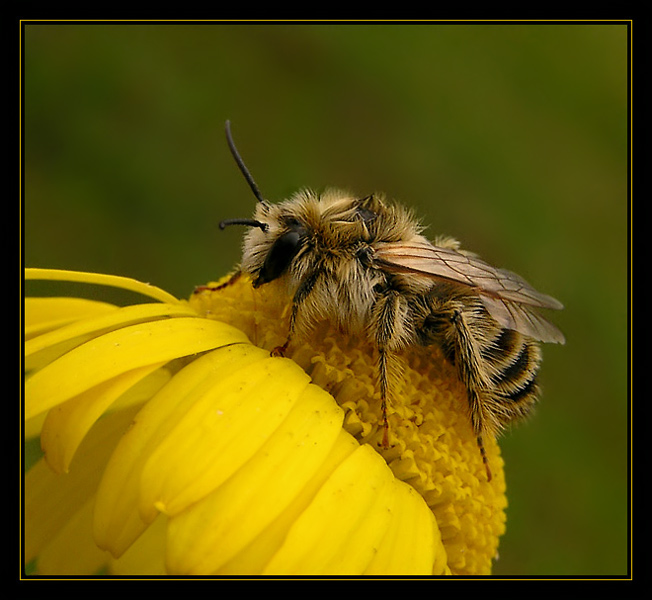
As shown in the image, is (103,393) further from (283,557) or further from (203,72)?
(203,72)

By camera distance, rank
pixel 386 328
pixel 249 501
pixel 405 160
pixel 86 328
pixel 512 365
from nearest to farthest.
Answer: pixel 249 501, pixel 86 328, pixel 386 328, pixel 512 365, pixel 405 160

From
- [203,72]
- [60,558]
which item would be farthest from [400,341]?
[203,72]

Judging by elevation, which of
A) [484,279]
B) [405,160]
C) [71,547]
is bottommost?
[71,547]

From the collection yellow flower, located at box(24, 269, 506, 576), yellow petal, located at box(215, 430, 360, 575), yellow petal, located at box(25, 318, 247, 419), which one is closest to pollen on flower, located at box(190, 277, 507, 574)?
yellow flower, located at box(24, 269, 506, 576)

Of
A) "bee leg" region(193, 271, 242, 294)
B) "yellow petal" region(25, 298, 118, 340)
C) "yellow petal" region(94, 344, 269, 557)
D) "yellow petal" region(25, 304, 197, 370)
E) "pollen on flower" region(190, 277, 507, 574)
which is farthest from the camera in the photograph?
"bee leg" region(193, 271, 242, 294)

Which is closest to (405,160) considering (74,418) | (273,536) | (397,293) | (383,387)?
(397,293)

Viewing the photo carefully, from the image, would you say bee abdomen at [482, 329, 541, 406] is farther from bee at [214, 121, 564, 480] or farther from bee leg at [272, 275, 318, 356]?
bee leg at [272, 275, 318, 356]

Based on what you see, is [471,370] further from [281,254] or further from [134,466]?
[134,466]
